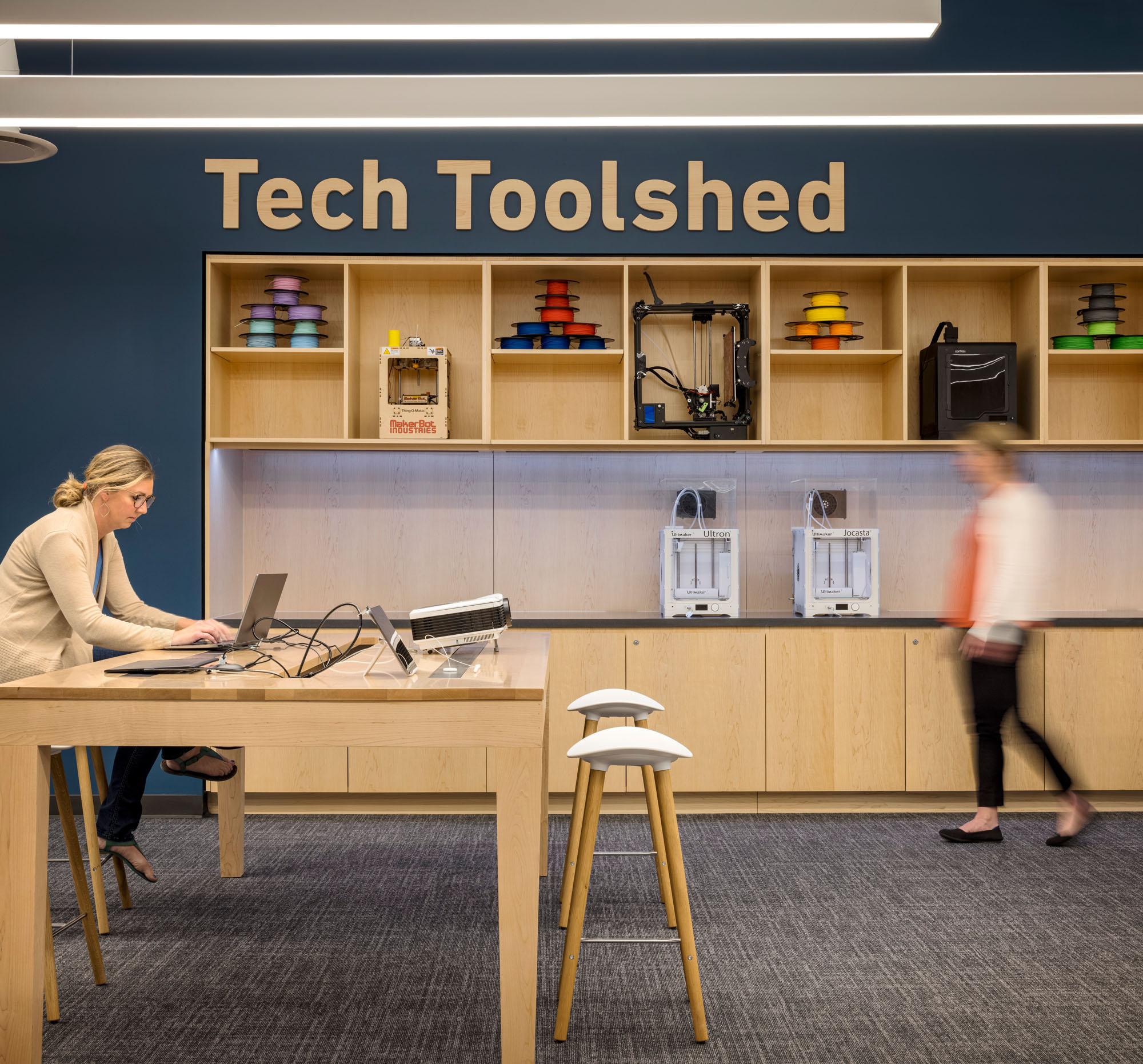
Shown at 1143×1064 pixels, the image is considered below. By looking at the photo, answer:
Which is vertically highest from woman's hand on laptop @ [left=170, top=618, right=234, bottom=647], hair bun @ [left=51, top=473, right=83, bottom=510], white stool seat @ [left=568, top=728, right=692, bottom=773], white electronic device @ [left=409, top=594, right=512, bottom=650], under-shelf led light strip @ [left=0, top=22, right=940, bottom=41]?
under-shelf led light strip @ [left=0, top=22, right=940, bottom=41]

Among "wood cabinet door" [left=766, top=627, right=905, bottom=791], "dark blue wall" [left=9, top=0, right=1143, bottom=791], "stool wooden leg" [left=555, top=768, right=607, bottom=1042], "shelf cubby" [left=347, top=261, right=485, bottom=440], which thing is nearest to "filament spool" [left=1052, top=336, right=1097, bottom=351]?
"dark blue wall" [left=9, top=0, right=1143, bottom=791]

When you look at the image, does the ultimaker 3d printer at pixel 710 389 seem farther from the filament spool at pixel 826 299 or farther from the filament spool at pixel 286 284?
the filament spool at pixel 286 284

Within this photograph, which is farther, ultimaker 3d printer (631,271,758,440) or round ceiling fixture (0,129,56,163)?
ultimaker 3d printer (631,271,758,440)

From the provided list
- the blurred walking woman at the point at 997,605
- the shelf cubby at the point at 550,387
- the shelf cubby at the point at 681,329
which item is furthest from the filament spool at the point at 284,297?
the blurred walking woman at the point at 997,605

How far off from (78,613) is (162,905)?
1002 millimetres

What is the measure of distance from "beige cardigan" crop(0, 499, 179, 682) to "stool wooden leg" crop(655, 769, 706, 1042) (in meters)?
1.52

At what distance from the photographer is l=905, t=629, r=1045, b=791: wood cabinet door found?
13.0 ft

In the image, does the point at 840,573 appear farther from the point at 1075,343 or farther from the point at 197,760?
the point at 197,760

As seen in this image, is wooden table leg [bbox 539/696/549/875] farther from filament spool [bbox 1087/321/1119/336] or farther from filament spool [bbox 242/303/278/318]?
filament spool [bbox 1087/321/1119/336]

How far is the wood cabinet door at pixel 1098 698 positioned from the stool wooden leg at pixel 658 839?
85.4 inches

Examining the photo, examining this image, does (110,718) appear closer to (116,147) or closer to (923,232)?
(116,147)

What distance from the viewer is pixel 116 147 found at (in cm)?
407

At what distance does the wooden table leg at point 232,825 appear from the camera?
314 centimetres

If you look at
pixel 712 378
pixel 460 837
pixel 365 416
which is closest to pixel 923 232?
pixel 712 378
